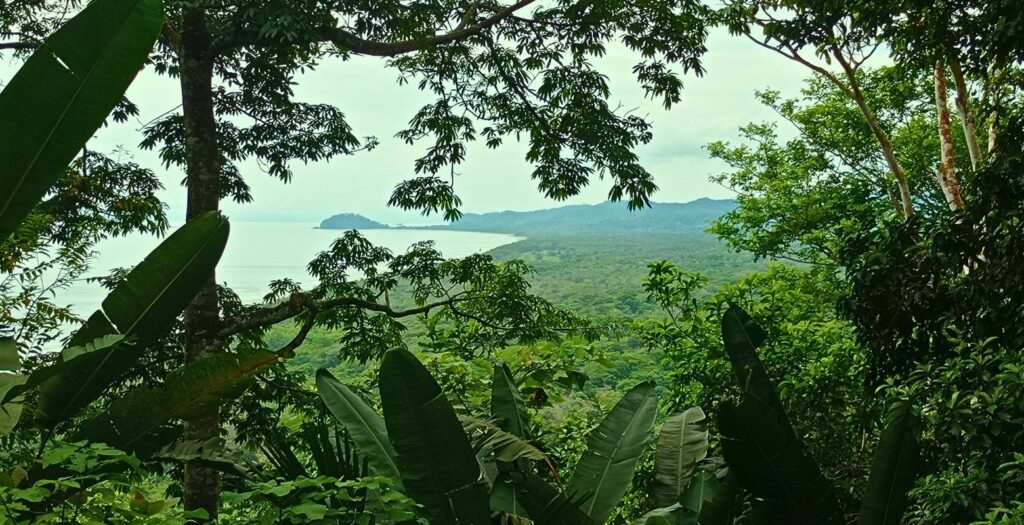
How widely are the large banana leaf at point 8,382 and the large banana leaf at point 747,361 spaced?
131 inches

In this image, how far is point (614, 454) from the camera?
3.73 meters

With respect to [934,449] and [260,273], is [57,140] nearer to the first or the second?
[934,449]

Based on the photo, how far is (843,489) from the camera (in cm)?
441

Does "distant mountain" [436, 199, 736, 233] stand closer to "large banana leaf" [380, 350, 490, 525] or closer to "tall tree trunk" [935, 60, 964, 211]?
"tall tree trunk" [935, 60, 964, 211]

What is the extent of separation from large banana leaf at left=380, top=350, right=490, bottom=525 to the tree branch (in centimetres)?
302

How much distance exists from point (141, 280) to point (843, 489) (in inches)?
158

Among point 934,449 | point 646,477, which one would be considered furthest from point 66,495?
point 646,477

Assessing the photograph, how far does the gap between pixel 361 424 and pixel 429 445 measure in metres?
0.67

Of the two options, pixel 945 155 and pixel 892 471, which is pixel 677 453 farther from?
pixel 945 155

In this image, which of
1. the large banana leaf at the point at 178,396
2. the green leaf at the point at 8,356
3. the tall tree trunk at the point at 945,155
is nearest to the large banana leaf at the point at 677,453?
the large banana leaf at the point at 178,396

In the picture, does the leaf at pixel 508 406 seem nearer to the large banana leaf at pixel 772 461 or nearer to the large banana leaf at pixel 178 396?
the large banana leaf at pixel 772 461

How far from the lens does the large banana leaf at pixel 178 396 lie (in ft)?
10.5

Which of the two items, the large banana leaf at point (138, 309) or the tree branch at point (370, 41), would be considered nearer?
the large banana leaf at point (138, 309)

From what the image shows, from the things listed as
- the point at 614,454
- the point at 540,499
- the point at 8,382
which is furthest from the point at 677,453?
the point at 8,382
